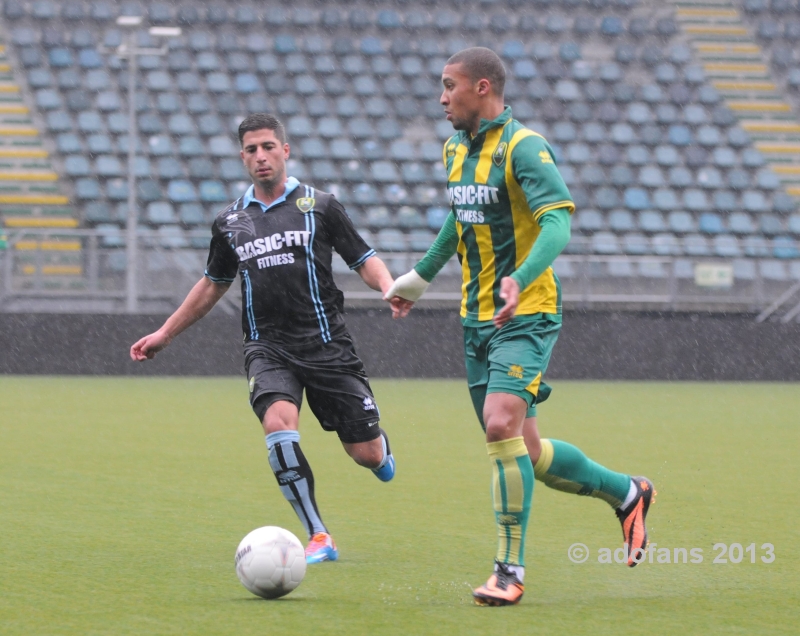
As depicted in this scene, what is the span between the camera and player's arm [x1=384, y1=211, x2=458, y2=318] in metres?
4.75

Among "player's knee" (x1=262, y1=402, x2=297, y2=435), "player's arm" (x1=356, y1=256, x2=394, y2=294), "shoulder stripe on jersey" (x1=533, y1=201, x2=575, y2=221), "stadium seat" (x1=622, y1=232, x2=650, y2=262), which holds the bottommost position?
"player's knee" (x1=262, y1=402, x2=297, y2=435)

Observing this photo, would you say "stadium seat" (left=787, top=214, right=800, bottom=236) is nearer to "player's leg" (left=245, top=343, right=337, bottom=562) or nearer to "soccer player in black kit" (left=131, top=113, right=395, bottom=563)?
"soccer player in black kit" (left=131, top=113, right=395, bottom=563)

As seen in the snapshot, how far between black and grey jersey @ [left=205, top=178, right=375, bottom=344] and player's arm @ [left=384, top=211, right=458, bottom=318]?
1.62 feet

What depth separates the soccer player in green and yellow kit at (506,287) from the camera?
422cm

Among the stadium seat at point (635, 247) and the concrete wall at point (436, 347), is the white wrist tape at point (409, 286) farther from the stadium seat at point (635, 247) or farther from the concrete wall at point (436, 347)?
the stadium seat at point (635, 247)

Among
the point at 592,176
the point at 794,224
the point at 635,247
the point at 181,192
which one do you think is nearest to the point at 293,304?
the point at 635,247

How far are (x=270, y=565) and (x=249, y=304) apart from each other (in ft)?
4.36

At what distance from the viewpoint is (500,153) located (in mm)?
4398

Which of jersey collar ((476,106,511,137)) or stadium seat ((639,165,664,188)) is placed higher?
stadium seat ((639,165,664,188))

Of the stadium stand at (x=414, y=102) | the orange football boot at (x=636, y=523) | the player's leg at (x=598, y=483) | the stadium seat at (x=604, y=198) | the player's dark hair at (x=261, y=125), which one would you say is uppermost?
the stadium stand at (x=414, y=102)

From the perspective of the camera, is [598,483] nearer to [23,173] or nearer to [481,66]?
[481,66]

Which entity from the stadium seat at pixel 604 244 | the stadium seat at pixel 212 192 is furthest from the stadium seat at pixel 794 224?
the stadium seat at pixel 212 192

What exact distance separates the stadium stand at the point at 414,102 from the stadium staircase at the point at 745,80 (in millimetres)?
37

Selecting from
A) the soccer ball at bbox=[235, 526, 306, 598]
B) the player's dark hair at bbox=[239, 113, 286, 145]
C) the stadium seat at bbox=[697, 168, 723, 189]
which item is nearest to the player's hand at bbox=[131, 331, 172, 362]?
the player's dark hair at bbox=[239, 113, 286, 145]
